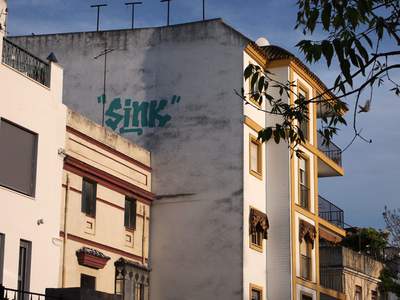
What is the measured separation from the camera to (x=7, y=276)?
23.1m

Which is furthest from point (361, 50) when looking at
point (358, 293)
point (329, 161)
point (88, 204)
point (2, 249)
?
point (358, 293)

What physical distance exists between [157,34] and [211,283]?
951 cm

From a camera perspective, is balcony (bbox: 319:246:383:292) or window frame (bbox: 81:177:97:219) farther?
balcony (bbox: 319:246:383:292)

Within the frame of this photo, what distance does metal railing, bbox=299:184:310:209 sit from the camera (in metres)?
36.8

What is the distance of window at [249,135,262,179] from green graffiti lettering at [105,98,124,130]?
16.2 feet

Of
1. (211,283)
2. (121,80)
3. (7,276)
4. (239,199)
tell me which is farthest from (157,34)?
(7,276)

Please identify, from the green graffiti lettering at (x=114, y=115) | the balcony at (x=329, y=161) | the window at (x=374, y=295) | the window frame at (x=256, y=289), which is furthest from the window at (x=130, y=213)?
the window at (x=374, y=295)

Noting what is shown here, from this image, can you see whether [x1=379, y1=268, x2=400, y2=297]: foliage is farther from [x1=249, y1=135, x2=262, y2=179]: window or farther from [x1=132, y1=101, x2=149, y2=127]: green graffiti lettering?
[x1=132, y1=101, x2=149, y2=127]: green graffiti lettering

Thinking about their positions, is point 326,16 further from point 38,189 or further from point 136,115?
point 136,115

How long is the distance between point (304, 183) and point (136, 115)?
7497 mm

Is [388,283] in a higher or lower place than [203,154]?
lower

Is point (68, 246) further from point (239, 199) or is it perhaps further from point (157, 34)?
point (157, 34)

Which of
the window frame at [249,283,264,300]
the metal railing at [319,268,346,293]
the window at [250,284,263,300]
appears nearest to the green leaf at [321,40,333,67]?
the window frame at [249,283,264,300]

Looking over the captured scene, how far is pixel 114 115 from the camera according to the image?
3500 centimetres
